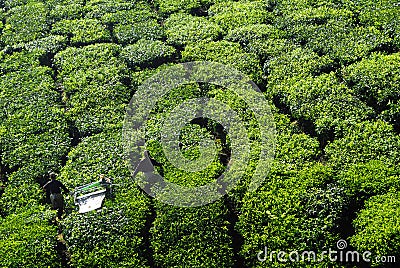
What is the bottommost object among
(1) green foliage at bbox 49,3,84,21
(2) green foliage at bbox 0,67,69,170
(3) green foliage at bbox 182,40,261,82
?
(2) green foliage at bbox 0,67,69,170

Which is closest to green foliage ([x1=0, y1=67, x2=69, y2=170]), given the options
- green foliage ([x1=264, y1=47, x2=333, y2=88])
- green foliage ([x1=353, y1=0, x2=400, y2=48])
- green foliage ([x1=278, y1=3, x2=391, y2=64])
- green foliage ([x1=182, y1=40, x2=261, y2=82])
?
green foliage ([x1=182, y1=40, x2=261, y2=82])

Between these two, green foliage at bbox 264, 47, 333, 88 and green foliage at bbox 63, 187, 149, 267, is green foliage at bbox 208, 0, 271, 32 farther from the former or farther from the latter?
green foliage at bbox 63, 187, 149, 267

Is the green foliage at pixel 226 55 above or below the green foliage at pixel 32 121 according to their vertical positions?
above

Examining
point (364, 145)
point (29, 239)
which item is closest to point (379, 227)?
point (364, 145)

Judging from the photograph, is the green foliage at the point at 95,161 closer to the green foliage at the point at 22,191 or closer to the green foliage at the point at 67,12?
the green foliage at the point at 22,191

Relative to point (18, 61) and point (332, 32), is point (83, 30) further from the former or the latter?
point (332, 32)

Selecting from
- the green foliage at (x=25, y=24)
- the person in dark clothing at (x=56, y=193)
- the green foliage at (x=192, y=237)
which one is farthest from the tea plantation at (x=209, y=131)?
the person in dark clothing at (x=56, y=193)
